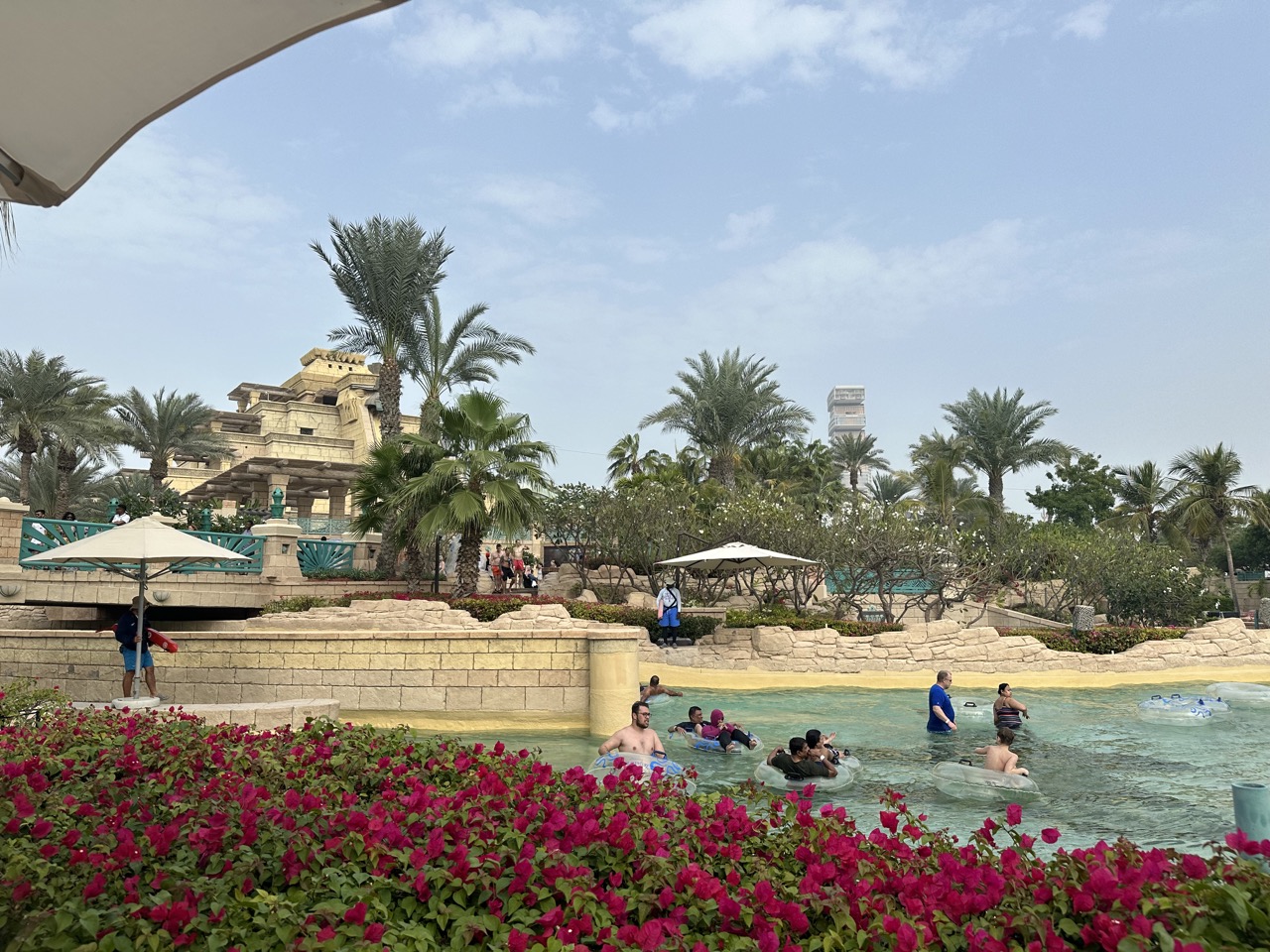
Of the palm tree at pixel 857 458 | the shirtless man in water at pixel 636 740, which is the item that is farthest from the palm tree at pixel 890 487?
the shirtless man in water at pixel 636 740

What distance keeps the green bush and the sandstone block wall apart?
27.9 ft

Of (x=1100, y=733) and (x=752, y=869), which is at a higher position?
(x=752, y=869)

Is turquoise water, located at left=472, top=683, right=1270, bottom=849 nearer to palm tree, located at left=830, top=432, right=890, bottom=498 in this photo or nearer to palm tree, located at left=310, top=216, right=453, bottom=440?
palm tree, located at left=310, top=216, right=453, bottom=440

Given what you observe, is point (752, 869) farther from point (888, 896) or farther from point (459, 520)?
point (459, 520)

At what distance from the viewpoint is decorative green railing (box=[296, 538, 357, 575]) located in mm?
26156

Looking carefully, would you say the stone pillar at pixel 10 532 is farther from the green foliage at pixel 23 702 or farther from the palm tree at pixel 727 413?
the palm tree at pixel 727 413

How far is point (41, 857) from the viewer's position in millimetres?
3932

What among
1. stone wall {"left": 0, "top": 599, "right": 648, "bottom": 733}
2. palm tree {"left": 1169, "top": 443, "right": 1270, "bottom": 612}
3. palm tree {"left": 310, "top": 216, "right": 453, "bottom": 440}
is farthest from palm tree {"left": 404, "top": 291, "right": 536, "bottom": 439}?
palm tree {"left": 1169, "top": 443, "right": 1270, "bottom": 612}

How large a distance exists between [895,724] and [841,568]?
10.6 m

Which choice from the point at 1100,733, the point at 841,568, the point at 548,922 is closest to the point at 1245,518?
the point at 841,568

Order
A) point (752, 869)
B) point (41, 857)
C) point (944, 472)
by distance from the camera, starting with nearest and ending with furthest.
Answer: point (41, 857), point (752, 869), point (944, 472)

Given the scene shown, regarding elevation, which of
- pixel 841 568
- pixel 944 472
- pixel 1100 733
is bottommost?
pixel 1100 733

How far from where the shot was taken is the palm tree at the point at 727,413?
39250 mm

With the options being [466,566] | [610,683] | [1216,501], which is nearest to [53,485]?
[466,566]
